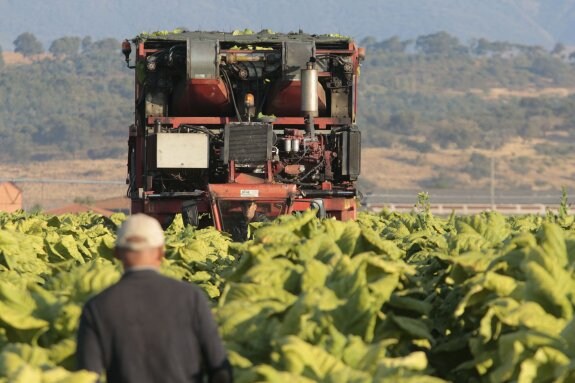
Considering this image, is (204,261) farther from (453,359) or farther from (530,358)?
(530,358)

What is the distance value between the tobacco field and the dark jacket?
0.22 metres

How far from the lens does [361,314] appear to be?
694 cm

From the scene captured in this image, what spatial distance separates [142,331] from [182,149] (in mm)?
15057

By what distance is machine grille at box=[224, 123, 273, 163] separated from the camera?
2098 centimetres

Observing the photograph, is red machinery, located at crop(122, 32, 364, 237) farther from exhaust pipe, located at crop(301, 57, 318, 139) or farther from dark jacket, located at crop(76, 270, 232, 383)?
dark jacket, located at crop(76, 270, 232, 383)

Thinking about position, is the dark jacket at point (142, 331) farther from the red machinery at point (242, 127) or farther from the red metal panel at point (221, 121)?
the red metal panel at point (221, 121)

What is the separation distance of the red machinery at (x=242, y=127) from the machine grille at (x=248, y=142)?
0.04ft

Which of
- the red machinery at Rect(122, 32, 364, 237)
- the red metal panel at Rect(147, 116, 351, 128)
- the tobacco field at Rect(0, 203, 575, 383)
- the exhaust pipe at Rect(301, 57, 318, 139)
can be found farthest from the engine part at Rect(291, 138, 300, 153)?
the tobacco field at Rect(0, 203, 575, 383)

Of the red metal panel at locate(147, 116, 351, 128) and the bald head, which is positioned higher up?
the bald head

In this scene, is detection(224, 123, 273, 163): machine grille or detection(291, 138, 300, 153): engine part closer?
detection(224, 123, 273, 163): machine grille

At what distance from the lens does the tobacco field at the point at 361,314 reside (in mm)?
6043

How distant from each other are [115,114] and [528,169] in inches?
2247

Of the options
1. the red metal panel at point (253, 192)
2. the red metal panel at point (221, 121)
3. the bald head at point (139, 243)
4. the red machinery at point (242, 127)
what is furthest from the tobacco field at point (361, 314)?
the red metal panel at point (221, 121)

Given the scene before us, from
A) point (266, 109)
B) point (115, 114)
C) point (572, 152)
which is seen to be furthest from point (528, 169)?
point (266, 109)
